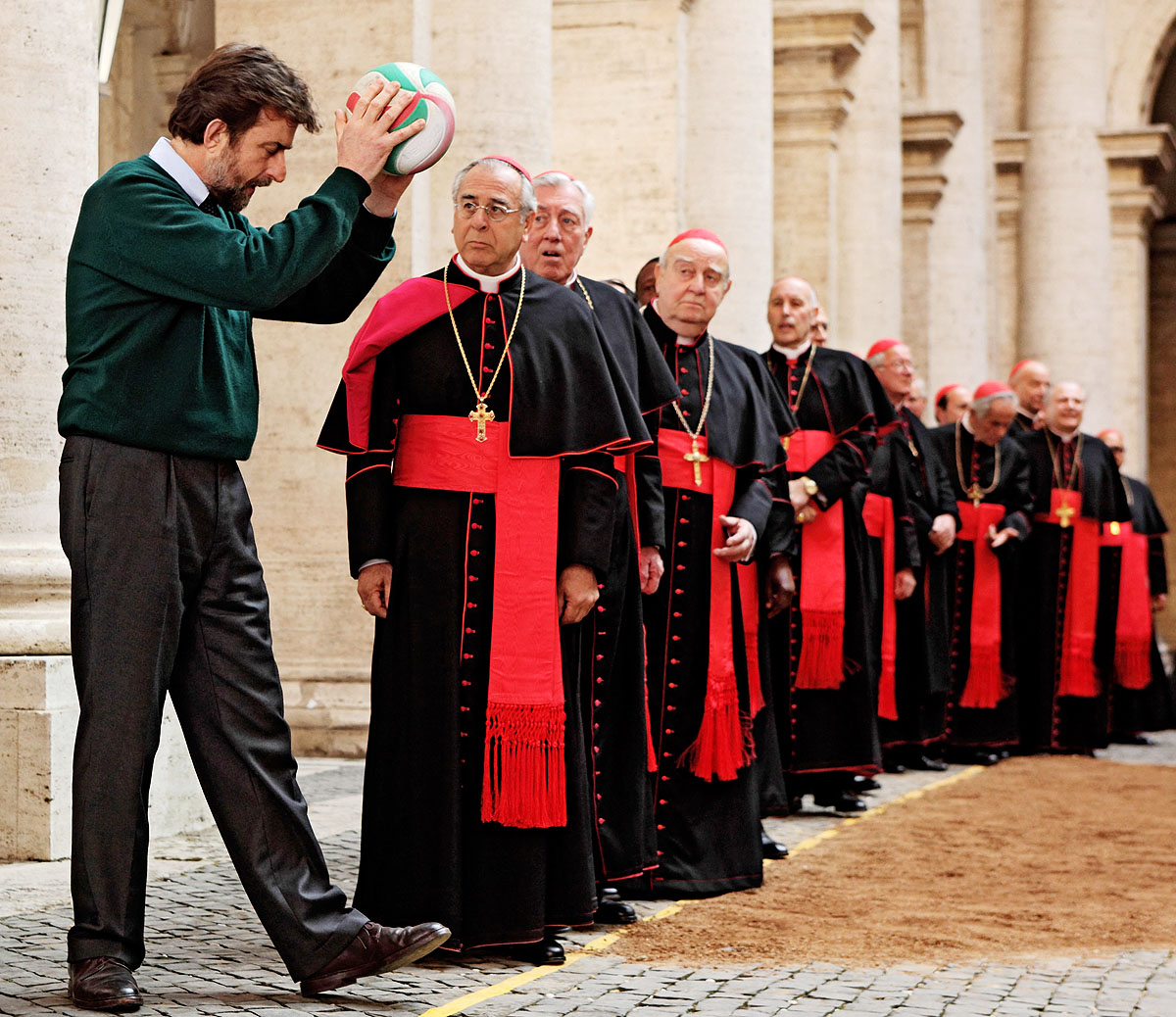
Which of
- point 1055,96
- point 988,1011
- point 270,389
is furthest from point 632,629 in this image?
point 1055,96

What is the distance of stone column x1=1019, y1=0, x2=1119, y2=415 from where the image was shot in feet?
68.9

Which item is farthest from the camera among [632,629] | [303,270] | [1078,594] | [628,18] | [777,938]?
[1078,594]

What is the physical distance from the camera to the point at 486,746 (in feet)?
16.4

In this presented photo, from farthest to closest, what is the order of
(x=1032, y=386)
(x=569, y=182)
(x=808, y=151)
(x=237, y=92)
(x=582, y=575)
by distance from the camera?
(x=808, y=151), (x=1032, y=386), (x=569, y=182), (x=582, y=575), (x=237, y=92)

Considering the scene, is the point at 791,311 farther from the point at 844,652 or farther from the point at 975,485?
the point at 975,485

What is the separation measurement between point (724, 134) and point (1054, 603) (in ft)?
11.3

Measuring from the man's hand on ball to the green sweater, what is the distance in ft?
0.14

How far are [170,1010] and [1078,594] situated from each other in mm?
8890

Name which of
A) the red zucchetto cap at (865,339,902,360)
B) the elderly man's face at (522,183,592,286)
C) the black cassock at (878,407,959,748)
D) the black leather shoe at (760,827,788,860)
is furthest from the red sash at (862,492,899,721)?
the elderly man's face at (522,183,592,286)

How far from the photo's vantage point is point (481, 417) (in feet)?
16.8

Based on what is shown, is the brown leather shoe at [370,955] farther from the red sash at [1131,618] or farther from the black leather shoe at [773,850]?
the red sash at [1131,618]

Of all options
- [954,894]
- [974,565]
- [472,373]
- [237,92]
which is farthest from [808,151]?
[237,92]

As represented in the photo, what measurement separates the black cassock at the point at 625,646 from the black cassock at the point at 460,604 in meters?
0.31

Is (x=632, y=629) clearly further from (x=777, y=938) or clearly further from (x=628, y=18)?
(x=628, y=18)
